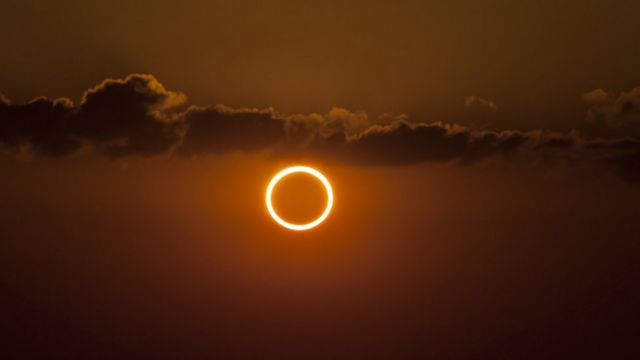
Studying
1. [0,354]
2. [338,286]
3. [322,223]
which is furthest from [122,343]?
[322,223]

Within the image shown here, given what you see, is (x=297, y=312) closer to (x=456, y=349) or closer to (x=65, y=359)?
(x=456, y=349)

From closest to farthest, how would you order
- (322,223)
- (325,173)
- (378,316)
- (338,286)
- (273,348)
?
(325,173), (322,223), (338,286), (378,316), (273,348)

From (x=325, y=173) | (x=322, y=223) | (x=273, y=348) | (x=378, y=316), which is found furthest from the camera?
(x=273, y=348)

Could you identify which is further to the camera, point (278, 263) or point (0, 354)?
point (0, 354)

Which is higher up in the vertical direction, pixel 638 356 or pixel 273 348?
pixel 273 348

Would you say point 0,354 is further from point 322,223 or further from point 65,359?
point 322,223

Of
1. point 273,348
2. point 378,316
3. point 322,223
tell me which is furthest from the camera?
point 273,348

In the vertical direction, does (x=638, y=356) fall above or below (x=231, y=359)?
below

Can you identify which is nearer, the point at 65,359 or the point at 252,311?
the point at 252,311

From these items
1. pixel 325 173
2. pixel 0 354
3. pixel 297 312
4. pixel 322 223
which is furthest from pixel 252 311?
pixel 0 354
